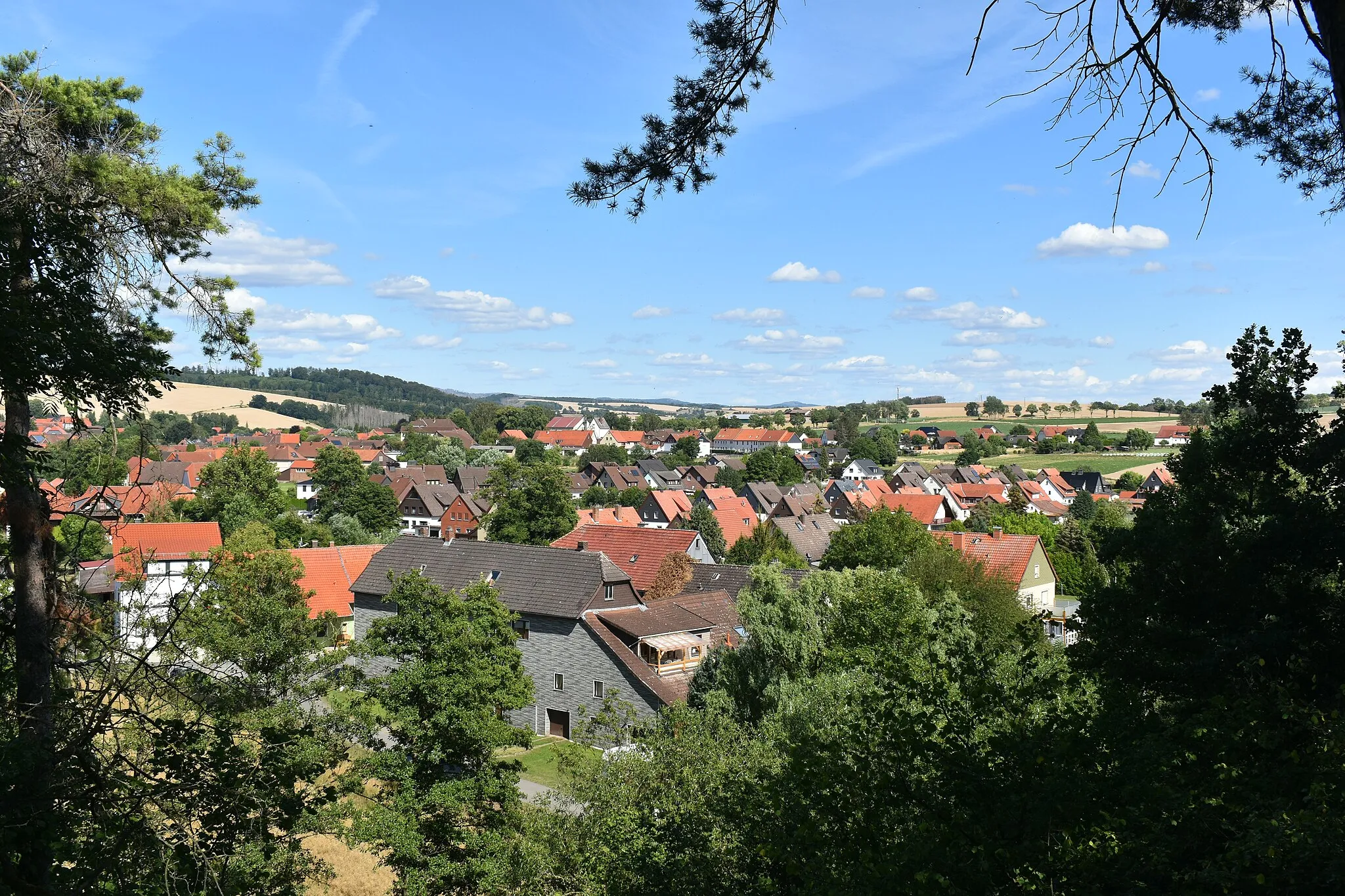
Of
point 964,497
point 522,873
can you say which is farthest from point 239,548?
point 964,497

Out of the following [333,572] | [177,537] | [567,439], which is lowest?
[333,572]

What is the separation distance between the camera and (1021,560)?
3828 centimetres

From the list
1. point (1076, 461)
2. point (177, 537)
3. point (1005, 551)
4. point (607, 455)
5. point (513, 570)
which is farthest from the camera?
point (607, 455)

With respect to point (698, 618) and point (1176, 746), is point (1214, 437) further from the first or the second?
point (698, 618)

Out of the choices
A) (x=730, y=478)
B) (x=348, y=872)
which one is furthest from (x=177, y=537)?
(x=730, y=478)

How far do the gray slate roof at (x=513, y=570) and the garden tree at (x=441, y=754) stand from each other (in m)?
9.14

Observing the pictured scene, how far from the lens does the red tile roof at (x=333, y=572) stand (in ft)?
117

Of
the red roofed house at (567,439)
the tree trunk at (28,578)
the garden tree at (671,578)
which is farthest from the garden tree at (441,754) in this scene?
the red roofed house at (567,439)

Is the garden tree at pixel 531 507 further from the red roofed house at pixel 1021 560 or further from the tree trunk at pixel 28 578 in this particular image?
the tree trunk at pixel 28 578

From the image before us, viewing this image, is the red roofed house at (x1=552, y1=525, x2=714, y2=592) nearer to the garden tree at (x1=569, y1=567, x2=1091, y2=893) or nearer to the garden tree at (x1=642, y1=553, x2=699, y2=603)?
the garden tree at (x1=642, y1=553, x2=699, y2=603)

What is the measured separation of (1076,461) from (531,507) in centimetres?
8801

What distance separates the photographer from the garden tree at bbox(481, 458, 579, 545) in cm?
4909

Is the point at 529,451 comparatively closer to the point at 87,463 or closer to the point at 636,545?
the point at 636,545

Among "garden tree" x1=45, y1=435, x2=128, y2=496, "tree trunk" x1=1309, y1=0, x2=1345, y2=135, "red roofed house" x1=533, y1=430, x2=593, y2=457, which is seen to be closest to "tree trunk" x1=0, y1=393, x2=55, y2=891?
"garden tree" x1=45, y1=435, x2=128, y2=496
